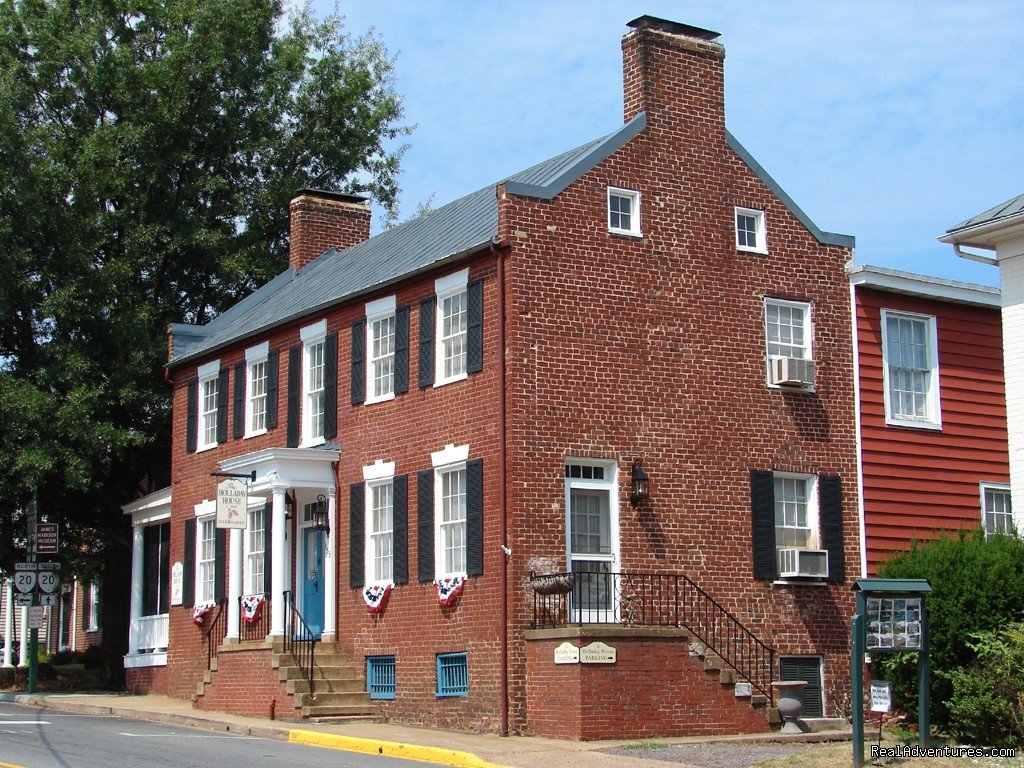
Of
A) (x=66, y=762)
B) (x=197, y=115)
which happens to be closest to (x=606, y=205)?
(x=66, y=762)

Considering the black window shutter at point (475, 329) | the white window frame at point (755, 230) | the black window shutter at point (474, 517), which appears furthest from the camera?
the white window frame at point (755, 230)

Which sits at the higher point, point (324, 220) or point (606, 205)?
point (324, 220)

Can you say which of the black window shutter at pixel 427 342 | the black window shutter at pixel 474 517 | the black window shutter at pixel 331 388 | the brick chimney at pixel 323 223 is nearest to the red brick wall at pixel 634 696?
the black window shutter at pixel 474 517

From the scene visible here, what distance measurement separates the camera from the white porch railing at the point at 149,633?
30.5m

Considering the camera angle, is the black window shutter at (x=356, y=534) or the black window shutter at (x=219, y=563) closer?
the black window shutter at (x=356, y=534)

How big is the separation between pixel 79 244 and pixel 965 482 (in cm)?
1986

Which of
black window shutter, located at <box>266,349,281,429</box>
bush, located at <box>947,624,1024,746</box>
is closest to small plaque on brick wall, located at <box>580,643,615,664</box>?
bush, located at <box>947,624,1024,746</box>

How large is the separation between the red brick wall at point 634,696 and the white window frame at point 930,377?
6.49 metres

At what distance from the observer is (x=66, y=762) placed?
15.3m

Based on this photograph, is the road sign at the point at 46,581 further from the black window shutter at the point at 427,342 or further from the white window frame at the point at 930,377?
the white window frame at the point at 930,377

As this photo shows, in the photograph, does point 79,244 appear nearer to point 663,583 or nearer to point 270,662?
point 270,662

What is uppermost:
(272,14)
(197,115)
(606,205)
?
(272,14)

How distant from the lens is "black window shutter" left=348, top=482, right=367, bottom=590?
923 inches

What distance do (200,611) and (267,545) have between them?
3.20 m
